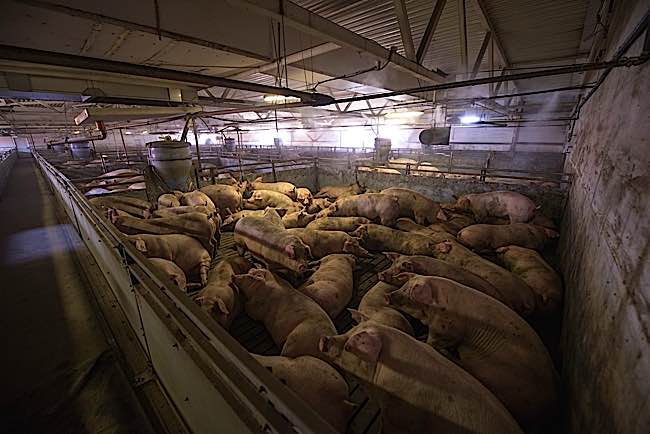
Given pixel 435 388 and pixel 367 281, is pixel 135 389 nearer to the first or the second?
pixel 435 388

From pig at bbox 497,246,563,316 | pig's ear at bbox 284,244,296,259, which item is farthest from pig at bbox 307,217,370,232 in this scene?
pig at bbox 497,246,563,316

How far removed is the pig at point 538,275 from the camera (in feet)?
9.23

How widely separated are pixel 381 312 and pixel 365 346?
1.02 m

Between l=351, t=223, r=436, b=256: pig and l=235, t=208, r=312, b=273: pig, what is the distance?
1.21 meters

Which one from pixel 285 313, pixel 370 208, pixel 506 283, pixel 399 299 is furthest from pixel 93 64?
pixel 370 208

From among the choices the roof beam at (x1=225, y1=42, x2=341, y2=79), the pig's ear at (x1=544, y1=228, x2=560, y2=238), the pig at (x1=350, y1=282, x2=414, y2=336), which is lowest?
the pig at (x1=350, y1=282, x2=414, y2=336)

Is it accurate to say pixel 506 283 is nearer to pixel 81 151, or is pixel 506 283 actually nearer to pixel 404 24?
pixel 404 24

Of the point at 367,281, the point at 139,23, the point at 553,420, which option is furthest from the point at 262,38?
the point at 553,420

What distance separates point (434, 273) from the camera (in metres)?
3.03

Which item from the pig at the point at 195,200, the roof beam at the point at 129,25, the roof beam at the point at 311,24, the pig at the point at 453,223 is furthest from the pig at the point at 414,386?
the pig at the point at 195,200

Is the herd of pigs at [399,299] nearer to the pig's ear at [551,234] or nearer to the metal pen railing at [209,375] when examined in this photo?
the pig's ear at [551,234]

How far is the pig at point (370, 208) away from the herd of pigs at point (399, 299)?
1.1 inches

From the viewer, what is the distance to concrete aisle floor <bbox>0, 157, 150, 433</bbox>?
5.14ft

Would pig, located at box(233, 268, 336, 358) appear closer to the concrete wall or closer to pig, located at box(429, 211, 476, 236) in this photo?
the concrete wall
